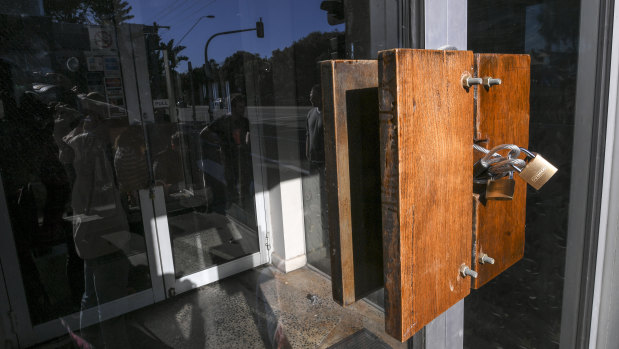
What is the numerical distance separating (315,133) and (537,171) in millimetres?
2432

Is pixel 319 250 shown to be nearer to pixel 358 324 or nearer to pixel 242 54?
pixel 358 324

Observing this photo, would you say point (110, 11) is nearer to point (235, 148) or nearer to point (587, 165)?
point (235, 148)

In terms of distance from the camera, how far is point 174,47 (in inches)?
118

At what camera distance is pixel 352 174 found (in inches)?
27.3

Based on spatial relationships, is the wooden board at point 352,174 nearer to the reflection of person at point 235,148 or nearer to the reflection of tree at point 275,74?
the reflection of tree at point 275,74

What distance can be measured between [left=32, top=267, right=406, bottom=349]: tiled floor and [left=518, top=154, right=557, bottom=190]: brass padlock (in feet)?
6.23

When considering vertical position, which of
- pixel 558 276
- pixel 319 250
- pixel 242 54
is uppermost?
pixel 242 54

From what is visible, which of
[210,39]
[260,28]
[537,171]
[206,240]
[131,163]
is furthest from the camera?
[206,240]

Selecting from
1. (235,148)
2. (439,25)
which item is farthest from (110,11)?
(439,25)

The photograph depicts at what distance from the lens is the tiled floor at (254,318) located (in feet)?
9.29

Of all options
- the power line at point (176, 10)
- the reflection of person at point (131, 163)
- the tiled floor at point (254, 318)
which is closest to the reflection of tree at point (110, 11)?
the power line at point (176, 10)

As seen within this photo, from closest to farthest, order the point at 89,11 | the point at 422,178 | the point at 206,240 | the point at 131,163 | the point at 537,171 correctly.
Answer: the point at 422,178, the point at 537,171, the point at 89,11, the point at 131,163, the point at 206,240

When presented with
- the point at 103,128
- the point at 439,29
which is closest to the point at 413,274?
the point at 439,29

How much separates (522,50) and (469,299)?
1.09 meters
